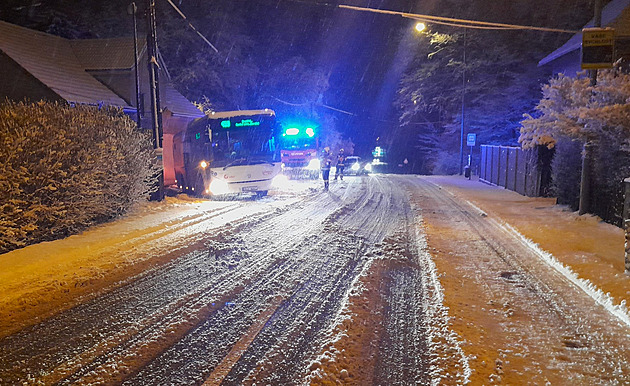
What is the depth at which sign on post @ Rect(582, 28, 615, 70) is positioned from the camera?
9.55 metres

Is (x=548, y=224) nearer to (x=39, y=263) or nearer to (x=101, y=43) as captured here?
(x=39, y=263)

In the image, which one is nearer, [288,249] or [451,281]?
[451,281]

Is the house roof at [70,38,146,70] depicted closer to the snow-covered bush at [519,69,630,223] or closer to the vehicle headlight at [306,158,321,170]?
the vehicle headlight at [306,158,321,170]

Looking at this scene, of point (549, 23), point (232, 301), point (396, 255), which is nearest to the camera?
point (232, 301)

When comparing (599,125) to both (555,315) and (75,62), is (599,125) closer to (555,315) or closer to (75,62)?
(555,315)

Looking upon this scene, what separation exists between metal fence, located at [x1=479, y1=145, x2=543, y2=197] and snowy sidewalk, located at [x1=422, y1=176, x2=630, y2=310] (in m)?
1.58

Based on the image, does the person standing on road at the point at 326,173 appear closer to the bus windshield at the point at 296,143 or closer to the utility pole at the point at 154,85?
the utility pole at the point at 154,85

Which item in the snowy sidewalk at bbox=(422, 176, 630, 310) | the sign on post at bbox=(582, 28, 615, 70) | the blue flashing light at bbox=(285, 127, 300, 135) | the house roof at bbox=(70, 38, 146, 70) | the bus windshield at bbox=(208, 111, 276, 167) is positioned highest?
the house roof at bbox=(70, 38, 146, 70)

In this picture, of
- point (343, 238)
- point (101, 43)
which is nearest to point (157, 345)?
point (343, 238)

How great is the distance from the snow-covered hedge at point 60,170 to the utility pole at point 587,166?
11.8 metres

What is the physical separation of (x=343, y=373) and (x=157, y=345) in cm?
195

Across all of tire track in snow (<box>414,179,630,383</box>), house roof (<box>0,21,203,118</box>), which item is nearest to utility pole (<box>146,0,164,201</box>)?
house roof (<box>0,21,203,118</box>)

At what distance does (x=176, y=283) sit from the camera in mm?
6750

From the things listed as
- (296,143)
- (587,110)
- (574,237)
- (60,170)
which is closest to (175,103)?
(296,143)
